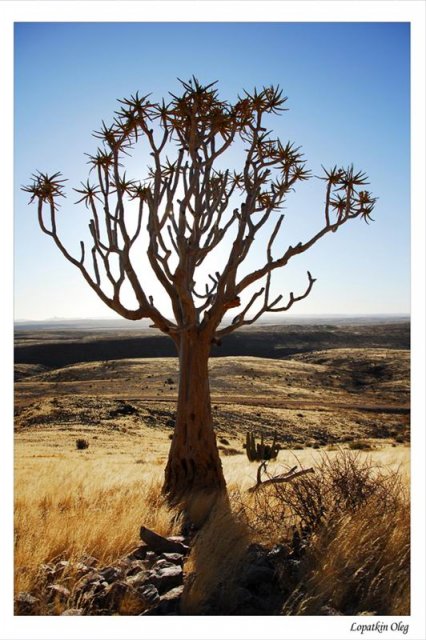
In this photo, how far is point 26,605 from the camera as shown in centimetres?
404

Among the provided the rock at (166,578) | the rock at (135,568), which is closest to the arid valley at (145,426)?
the rock at (166,578)

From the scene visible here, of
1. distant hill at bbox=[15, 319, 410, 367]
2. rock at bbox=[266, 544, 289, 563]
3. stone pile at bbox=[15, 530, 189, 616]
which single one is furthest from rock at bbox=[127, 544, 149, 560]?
distant hill at bbox=[15, 319, 410, 367]

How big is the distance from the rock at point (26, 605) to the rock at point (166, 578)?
850mm

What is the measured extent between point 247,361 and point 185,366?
43141mm

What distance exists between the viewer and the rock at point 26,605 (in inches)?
158

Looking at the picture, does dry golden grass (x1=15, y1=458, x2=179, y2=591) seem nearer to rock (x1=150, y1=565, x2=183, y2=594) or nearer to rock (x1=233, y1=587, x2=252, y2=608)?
rock (x1=150, y1=565, x2=183, y2=594)

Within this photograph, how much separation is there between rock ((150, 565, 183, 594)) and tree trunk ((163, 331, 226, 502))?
9.09 ft

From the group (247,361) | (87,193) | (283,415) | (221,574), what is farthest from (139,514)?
(247,361)

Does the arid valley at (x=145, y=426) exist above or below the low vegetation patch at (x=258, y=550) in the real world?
below

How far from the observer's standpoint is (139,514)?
5.79m

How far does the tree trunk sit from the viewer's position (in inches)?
286

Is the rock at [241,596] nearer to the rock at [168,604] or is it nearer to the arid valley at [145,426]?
the arid valley at [145,426]

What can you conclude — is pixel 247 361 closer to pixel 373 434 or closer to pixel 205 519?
pixel 373 434
